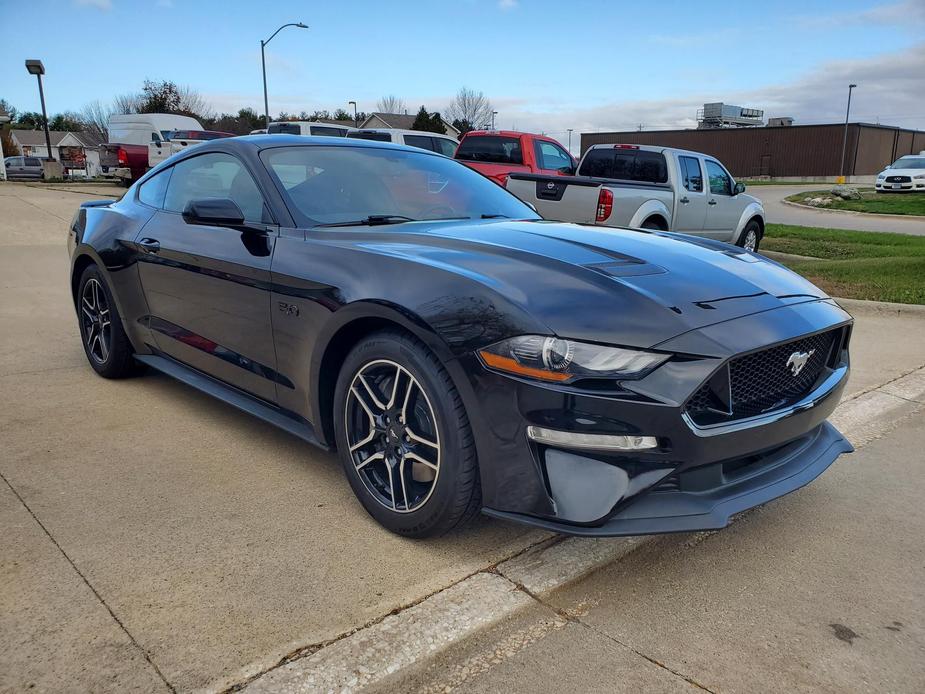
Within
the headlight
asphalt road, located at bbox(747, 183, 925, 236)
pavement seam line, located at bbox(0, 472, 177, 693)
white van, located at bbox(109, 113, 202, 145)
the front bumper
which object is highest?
white van, located at bbox(109, 113, 202, 145)

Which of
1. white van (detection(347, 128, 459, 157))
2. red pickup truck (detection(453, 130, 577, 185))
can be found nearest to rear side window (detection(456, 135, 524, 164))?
red pickup truck (detection(453, 130, 577, 185))

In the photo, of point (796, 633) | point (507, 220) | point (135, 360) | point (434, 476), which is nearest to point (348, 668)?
point (434, 476)

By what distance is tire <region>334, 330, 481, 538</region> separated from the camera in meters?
2.53

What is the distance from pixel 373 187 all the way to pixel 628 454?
78.3 inches

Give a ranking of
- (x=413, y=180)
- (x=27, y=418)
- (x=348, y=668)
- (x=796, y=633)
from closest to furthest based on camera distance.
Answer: (x=348, y=668) → (x=796, y=633) → (x=413, y=180) → (x=27, y=418)

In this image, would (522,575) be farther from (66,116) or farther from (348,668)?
(66,116)

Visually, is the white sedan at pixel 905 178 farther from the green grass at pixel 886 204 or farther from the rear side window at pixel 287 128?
A: the rear side window at pixel 287 128

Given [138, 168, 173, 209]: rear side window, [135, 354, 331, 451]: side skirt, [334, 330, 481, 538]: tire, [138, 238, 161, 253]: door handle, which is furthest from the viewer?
[138, 168, 173, 209]: rear side window

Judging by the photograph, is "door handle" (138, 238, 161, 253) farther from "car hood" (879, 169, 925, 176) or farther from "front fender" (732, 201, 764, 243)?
"car hood" (879, 169, 925, 176)

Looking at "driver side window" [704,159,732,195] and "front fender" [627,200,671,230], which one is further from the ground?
"driver side window" [704,159,732,195]

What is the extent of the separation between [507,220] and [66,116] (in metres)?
117

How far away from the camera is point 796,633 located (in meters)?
2.33

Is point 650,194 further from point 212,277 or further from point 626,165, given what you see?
point 212,277

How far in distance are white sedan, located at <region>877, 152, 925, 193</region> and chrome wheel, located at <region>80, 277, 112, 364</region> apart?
3255 centimetres
